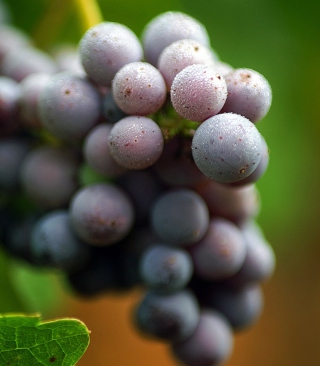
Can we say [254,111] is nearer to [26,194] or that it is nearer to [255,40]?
[26,194]

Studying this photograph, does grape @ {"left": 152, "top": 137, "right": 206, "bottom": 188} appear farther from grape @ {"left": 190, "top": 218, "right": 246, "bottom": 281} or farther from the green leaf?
the green leaf

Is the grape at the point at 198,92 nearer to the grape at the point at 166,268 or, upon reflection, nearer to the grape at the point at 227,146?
the grape at the point at 227,146

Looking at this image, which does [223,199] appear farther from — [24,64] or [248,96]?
[24,64]

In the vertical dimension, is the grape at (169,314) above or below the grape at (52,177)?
below

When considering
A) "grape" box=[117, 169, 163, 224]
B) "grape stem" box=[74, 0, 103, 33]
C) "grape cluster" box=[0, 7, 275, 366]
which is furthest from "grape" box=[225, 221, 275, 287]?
"grape stem" box=[74, 0, 103, 33]

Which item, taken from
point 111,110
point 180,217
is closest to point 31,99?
point 111,110

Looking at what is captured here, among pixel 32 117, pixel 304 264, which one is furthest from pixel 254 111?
pixel 304 264

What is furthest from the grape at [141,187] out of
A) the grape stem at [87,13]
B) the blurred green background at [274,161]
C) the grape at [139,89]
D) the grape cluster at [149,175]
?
the blurred green background at [274,161]
